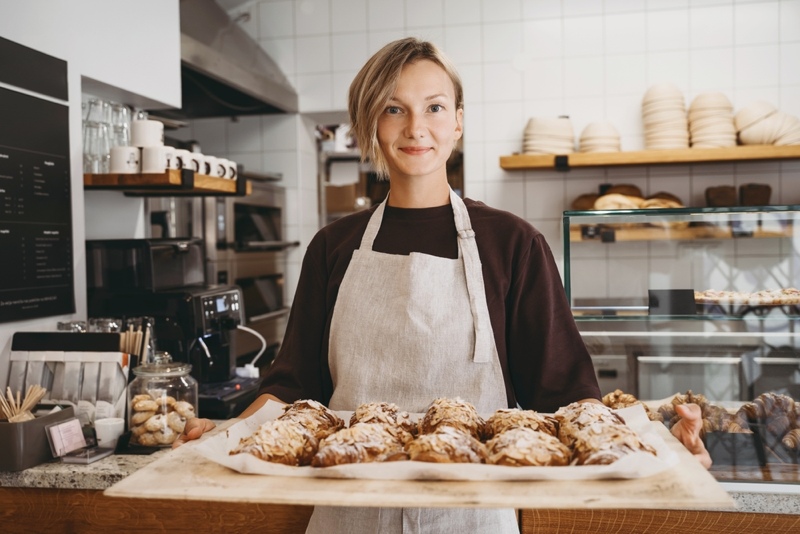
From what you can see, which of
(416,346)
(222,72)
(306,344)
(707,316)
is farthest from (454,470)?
(222,72)

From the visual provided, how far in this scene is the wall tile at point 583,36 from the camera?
4004 millimetres

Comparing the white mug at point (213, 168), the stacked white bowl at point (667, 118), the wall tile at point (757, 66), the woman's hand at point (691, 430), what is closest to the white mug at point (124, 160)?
the white mug at point (213, 168)

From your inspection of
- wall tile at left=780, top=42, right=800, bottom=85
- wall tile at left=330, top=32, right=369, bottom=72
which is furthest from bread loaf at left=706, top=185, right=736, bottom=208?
wall tile at left=330, top=32, right=369, bottom=72

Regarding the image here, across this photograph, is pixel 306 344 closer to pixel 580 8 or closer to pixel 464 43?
pixel 464 43

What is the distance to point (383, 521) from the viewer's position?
1.29m

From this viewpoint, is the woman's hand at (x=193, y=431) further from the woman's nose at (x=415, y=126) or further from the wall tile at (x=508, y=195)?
the wall tile at (x=508, y=195)

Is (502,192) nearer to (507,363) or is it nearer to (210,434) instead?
(507,363)

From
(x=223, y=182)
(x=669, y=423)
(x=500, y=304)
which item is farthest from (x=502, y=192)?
(x=500, y=304)

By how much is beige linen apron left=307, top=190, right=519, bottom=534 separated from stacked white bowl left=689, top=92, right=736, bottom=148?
2.69 meters

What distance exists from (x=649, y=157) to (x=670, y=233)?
1.93 m

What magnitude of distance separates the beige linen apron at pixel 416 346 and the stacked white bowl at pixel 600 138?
2.58 m

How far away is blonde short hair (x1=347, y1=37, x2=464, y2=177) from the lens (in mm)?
1333

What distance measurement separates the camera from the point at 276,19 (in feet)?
14.5

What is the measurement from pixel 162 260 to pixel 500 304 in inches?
→ 56.0
